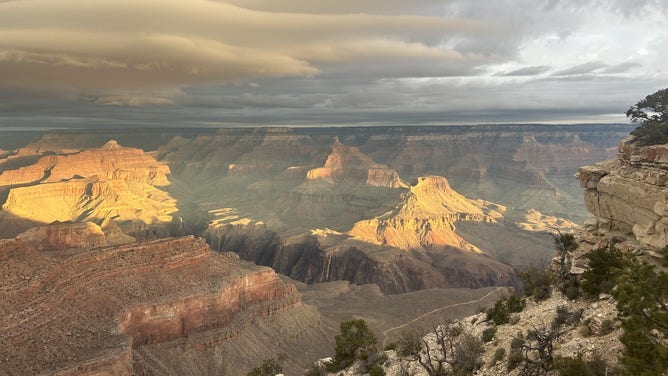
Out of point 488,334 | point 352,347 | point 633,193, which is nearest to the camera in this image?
point 633,193

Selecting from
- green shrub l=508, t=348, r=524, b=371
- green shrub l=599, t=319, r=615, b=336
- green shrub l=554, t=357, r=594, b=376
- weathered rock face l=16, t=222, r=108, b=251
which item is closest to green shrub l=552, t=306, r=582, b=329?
green shrub l=599, t=319, r=615, b=336

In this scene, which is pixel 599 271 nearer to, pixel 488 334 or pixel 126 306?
pixel 488 334

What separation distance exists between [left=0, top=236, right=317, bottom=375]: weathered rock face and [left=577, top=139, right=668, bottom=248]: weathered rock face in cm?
5116

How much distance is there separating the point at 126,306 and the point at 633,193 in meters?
61.6

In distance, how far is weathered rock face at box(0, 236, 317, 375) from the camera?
4872 centimetres

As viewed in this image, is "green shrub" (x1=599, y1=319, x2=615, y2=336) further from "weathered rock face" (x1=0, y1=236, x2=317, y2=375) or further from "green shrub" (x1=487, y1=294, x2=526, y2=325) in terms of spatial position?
"weathered rock face" (x1=0, y1=236, x2=317, y2=375)

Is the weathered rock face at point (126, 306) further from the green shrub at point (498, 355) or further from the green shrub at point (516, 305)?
the green shrub at point (516, 305)

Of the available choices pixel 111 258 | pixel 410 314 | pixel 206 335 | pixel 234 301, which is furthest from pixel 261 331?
pixel 410 314

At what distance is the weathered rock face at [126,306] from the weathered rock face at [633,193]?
5116cm

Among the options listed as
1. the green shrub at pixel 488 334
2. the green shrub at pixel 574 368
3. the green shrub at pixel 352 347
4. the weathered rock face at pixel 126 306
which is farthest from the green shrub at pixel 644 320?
the weathered rock face at pixel 126 306

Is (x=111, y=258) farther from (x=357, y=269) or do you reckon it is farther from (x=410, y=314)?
(x=357, y=269)

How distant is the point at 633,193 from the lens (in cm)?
3000

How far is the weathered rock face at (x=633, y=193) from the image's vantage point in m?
26.6

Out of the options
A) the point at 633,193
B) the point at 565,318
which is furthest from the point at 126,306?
the point at 633,193
